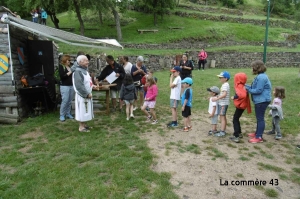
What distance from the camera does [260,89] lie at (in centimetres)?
494

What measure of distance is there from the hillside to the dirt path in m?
15.7

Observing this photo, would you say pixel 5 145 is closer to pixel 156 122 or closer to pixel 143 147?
pixel 143 147

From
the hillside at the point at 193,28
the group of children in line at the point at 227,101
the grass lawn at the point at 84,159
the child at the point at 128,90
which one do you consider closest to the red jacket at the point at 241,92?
the group of children in line at the point at 227,101

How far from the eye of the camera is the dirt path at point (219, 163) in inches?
141

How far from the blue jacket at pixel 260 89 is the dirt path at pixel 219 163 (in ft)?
3.17

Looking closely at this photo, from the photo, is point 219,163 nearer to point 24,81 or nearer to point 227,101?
point 227,101

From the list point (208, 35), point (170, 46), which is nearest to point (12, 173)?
point (170, 46)

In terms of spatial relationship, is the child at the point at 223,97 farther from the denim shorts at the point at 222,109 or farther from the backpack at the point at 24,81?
the backpack at the point at 24,81

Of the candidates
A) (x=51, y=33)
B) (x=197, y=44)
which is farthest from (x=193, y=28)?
(x=51, y=33)

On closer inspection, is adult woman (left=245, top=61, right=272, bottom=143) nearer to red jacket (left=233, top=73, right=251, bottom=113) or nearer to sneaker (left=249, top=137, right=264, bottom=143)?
red jacket (left=233, top=73, right=251, bottom=113)

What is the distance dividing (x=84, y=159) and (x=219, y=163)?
7.75ft

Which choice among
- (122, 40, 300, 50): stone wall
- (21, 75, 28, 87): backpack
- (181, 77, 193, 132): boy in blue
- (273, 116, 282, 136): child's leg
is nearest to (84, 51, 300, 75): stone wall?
(122, 40, 300, 50): stone wall

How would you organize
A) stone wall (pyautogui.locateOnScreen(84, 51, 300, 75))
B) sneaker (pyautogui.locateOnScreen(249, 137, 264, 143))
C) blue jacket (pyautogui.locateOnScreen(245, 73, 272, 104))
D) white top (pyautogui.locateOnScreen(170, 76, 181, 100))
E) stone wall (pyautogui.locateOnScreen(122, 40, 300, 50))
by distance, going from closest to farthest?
blue jacket (pyautogui.locateOnScreen(245, 73, 272, 104)) → sneaker (pyautogui.locateOnScreen(249, 137, 264, 143)) → white top (pyautogui.locateOnScreen(170, 76, 181, 100)) → stone wall (pyautogui.locateOnScreen(84, 51, 300, 75)) → stone wall (pyautogui.locateOnScreen(122, 40, 300, 50))

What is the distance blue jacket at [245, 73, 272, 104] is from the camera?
494cm
